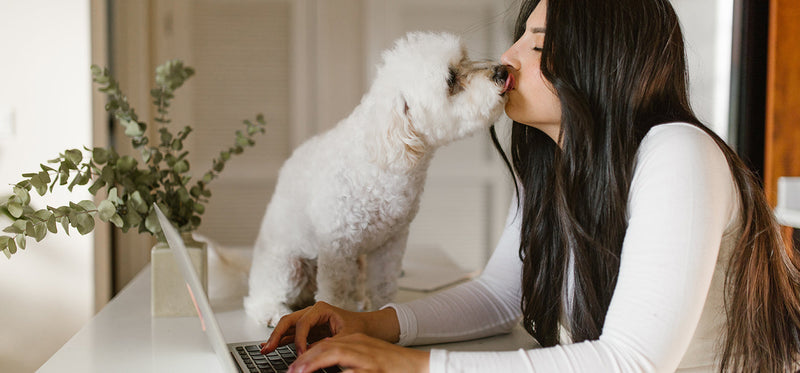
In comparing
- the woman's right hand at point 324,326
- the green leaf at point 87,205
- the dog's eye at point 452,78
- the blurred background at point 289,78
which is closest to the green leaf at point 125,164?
the green leaf at point 87,205

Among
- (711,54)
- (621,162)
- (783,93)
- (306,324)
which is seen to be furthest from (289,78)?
(621,162)

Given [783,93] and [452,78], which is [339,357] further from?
[783,93]

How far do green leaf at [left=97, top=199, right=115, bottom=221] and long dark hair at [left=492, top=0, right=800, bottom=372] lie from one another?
0.75m

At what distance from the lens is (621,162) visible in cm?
76

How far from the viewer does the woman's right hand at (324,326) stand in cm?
84

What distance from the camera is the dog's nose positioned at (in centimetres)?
104

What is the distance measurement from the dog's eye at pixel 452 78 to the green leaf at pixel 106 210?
0.64m

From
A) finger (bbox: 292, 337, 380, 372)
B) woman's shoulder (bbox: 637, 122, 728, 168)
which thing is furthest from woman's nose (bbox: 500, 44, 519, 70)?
finger (bbox: 292, 337, 380, 372)

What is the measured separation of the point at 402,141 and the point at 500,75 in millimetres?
211

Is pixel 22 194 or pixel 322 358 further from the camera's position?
pixel 22 194

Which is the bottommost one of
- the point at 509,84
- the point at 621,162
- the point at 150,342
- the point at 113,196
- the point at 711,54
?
the point at 150,342

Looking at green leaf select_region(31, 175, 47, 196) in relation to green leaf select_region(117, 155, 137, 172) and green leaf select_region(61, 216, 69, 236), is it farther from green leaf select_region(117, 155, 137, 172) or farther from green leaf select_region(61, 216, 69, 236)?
green leaf select_region(117, 155, 137, 172)

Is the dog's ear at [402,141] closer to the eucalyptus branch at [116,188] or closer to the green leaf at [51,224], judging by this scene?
the eucalyptus branch at [116,188]

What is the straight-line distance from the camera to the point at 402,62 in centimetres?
110
